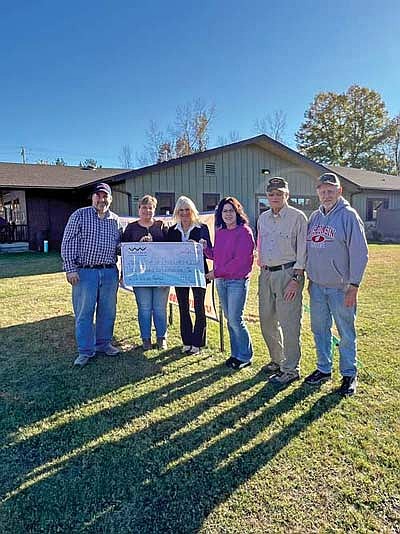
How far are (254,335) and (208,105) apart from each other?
30.5 metres

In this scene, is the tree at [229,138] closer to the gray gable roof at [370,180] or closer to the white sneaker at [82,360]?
the gray gable roof at [370,180]

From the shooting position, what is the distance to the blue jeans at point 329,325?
2898 mm

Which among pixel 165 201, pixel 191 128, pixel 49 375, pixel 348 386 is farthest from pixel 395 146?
pixel 49 375

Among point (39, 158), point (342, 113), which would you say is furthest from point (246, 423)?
point (39, 158)

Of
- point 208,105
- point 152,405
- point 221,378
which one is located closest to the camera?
point 152,405

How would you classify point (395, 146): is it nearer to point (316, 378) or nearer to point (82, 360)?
point (316, 378)

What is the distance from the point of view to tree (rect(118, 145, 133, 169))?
128 feet

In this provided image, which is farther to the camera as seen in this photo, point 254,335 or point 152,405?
point 254,335

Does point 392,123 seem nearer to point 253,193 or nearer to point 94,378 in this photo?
point 253,193

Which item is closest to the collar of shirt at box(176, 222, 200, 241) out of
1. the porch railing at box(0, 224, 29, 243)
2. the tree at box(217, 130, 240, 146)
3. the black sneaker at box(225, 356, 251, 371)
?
the black sneaker at box(225, 356, 251, 371)

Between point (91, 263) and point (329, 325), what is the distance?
2.17 meters

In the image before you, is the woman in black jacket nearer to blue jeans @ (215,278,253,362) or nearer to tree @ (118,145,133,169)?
blue jeans @ (215,278,253,362)

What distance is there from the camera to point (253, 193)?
14.7 metres

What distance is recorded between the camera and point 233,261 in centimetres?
331
